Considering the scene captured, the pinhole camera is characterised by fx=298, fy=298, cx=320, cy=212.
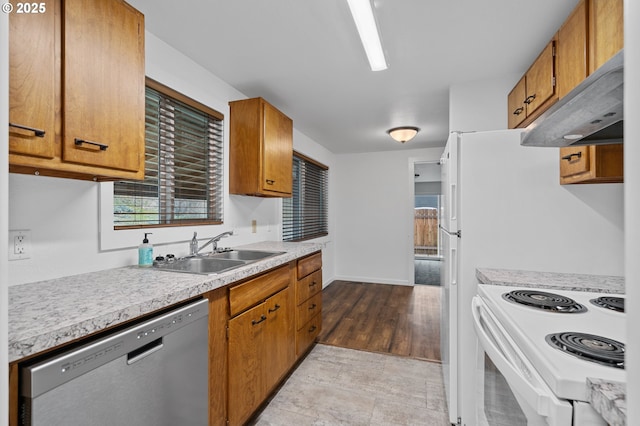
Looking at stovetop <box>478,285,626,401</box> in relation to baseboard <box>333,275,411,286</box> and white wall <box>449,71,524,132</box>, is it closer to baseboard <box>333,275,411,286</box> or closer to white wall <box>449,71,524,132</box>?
white wall <box>449,71,524,132</box>

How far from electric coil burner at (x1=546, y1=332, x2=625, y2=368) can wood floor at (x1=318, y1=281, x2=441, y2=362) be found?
6.58 feet

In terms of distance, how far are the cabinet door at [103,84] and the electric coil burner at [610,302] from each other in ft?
6.69

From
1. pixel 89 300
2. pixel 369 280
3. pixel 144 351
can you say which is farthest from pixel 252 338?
pixel 369 280

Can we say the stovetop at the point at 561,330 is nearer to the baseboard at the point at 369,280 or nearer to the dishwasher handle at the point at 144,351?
the dishwasher handle at the point at 144,351

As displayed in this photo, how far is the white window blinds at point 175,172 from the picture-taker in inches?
71.4

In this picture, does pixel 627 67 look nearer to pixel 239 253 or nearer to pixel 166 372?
pixel 166 372

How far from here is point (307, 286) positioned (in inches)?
103

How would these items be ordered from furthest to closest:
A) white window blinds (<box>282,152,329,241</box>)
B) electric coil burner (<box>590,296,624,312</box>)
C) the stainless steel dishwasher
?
white window blinds (<box>282,152,329,241</box>), electric coil burner (<box>590,296,624,312</box>), the stainless steel dishwasher

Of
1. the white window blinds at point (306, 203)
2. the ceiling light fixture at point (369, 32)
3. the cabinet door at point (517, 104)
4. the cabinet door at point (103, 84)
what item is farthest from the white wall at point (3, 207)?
the white window blinds at point (306, 203)

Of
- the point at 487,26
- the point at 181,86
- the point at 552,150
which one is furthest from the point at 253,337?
the point at 487,26

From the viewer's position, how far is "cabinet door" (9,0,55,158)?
0.96 meters

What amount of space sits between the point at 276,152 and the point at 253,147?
0.27 m

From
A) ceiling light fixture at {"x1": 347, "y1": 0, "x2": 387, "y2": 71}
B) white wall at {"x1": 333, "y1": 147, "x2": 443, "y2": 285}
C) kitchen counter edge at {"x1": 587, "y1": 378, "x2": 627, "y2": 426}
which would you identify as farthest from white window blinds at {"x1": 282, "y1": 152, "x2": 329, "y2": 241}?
kitchen counter edge at {"x1": 587, "y1": 378, "x2": 627, "y2": 426}

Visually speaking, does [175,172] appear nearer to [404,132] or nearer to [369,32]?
[369,32]
